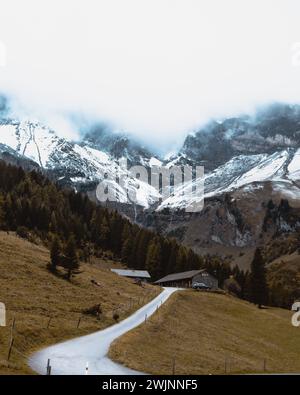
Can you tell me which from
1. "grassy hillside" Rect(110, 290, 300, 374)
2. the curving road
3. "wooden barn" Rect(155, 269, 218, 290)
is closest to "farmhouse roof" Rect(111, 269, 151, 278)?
"wooden barn" Rect(155, 269, 218, 290)

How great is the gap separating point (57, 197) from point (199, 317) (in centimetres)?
10895

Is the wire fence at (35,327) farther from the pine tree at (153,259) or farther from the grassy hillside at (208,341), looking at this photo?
the pine tree at (153,259)

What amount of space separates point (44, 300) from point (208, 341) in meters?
22.7

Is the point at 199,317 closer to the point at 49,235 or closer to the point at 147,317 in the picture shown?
the point at 147,317

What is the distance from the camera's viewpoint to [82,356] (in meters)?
41.2

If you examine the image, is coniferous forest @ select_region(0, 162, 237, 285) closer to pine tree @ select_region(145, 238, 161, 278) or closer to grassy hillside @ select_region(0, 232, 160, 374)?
pine tree @ select_region(145, 238, 161, 278)

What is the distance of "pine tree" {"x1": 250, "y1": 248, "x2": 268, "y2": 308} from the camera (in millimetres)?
142325

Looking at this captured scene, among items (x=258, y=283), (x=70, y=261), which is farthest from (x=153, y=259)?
(x=70, y=261)

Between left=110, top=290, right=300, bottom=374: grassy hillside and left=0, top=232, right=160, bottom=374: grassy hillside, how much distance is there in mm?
6366

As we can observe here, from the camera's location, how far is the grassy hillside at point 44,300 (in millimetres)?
43625

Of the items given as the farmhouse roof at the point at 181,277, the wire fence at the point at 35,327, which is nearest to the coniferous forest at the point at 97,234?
the farmhouse roof at the point at 181,277

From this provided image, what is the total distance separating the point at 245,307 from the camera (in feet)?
384

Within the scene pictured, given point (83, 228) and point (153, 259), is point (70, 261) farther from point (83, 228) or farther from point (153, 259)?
point (83, 228)

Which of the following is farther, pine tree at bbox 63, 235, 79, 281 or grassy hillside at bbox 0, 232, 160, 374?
pine tree at bbox 63, 235, 79, 281
